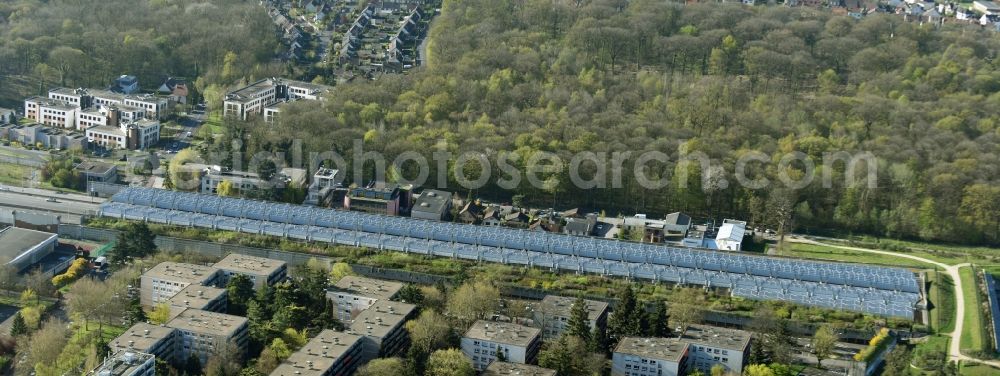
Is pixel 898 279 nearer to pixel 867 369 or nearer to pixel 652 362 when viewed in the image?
pixel 867 369

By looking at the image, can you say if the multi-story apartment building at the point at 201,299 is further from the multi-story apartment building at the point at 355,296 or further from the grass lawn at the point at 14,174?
the grass lawn at the point at 14,174

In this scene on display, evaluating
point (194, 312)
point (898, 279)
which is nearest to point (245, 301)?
point (194, 312)

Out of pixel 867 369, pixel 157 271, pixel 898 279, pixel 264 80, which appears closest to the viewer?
pixel 867 369

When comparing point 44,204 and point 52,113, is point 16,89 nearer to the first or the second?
point 52,113

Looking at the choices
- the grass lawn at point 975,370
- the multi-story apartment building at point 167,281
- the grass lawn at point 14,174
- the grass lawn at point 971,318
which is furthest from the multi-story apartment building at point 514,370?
the grass lawn at point 14,174

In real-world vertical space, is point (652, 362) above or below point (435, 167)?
below

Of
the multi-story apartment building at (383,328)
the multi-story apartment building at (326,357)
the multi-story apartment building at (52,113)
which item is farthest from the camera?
the multi-story apartment building at (52,113)

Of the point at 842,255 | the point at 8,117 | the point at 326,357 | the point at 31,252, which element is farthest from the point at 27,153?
the point at 842,255
